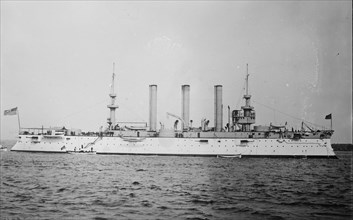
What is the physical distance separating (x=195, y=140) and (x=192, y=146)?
1.06 meters

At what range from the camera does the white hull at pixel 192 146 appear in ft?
168

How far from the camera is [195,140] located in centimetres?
5219

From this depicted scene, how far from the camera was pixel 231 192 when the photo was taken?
1662 centimetres

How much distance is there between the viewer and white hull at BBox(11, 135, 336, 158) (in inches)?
2013

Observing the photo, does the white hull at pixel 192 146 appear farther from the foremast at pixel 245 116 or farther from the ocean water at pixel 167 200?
the ocean water at pixel 167 200

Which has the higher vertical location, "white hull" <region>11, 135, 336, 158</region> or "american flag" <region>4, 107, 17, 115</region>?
"american flag" <region>4, 107, 17, 115</region>

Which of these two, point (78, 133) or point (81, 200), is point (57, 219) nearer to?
point (81, 200)

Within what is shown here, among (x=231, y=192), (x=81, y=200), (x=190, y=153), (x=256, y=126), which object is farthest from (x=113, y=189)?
(x=256, y=126)

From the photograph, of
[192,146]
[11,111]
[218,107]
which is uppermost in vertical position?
[218,107]

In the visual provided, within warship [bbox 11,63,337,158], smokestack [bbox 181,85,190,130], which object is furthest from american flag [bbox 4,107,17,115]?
smokestack [bbox 181,85,190,130]

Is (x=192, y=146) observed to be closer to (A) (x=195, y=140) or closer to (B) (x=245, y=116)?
(A) (x=195, y=140)

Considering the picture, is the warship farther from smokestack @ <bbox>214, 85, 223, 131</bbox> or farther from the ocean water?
the ocean water

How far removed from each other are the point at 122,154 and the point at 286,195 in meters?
39.5

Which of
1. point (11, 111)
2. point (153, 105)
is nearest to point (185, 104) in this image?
point (153, 105)
